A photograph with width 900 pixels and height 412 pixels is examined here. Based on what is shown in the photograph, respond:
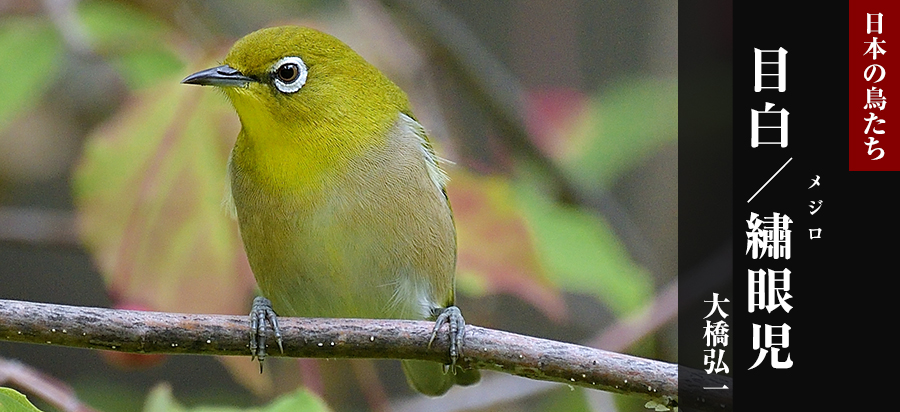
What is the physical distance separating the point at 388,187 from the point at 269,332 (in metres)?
0.88

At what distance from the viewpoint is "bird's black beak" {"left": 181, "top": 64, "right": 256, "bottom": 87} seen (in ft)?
10.5

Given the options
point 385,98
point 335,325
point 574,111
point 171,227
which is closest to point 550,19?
point 574,111

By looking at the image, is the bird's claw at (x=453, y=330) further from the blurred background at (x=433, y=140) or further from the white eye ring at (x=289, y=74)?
the white eye ring at (x=289, y=74)

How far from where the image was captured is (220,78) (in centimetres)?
328

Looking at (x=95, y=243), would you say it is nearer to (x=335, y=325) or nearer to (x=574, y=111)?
(x=335, y=325)

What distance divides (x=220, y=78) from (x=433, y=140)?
1.11 metres

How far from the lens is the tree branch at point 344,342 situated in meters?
2.46

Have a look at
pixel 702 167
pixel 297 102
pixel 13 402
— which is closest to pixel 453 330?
pixel 297 102

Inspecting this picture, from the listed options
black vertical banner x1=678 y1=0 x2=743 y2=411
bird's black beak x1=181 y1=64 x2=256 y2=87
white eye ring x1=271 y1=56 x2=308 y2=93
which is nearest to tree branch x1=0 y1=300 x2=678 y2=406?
bird's black beak x1=181 y1=64 x2=256 y2=87

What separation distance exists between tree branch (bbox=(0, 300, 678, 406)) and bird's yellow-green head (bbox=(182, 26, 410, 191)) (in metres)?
0.93

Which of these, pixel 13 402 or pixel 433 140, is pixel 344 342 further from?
pixel 433 140

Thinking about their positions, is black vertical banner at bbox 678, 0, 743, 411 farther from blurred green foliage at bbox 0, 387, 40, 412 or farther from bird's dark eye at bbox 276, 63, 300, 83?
blurred green foliage at bbox 0, 387, 40, 412

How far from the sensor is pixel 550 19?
606 cm

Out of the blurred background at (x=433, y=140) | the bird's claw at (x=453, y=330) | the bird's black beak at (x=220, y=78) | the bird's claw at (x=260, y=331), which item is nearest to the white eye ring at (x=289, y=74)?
the bird's black beak at (x=220, y=78)
